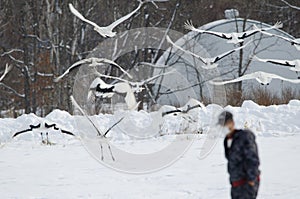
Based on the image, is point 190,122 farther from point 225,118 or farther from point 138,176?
point 225,118

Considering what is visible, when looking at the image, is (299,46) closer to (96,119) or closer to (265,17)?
(96,119)

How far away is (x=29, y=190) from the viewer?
705 centimetres

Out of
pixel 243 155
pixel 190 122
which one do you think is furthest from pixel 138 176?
pixel 190 122

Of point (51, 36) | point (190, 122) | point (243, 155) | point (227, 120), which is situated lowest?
point (190, 122)

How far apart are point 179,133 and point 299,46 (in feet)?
9.56

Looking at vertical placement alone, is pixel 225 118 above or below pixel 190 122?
above

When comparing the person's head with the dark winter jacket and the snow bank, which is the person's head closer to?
the dark winter jacket

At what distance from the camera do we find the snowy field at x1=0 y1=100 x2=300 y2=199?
670 cm

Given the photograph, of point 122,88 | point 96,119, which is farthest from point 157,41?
point 122,88

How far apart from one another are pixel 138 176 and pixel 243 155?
375cm

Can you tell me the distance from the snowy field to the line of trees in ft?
35.2

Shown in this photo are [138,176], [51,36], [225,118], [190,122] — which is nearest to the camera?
[225,118]

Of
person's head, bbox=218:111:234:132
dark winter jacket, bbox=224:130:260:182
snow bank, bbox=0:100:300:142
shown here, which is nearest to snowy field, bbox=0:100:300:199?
snow bank, bbox=0:100:300:142

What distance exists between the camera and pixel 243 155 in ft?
13.7
